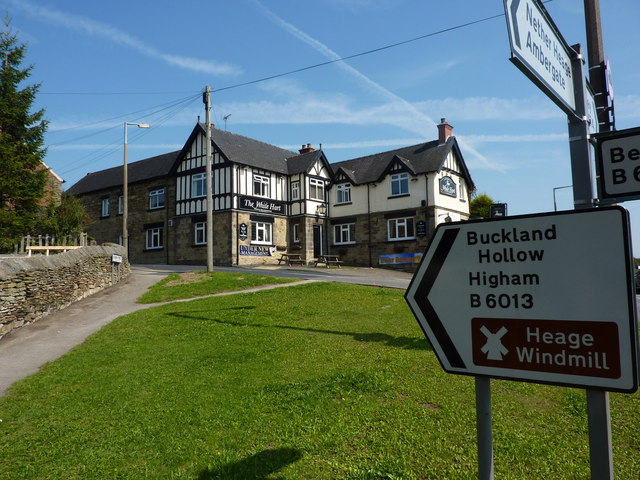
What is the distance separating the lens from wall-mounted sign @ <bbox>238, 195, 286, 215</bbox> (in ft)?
103

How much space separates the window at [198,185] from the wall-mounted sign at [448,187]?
17074 mm

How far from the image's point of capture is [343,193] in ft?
117

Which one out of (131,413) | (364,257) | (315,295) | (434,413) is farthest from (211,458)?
(364,257)

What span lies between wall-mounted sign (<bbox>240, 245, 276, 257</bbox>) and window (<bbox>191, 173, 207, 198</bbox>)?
5.29 metres

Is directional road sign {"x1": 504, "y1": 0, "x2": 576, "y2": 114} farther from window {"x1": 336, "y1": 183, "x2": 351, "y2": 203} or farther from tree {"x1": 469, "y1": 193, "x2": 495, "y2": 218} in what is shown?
tree {"x1": 469, "y1": 193, "x2": 495, "y2": 218}

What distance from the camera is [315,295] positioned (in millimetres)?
15289

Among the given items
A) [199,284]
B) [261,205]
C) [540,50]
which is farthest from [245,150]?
[540,50]

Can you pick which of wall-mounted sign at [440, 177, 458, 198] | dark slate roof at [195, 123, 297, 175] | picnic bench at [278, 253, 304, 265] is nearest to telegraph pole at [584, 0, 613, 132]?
picnic bench at [278, 253, 304, 265]

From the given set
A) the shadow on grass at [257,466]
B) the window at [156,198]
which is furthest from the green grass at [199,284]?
the window at [156,198]

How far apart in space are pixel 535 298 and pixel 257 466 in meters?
3.30

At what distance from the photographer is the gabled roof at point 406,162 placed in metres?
31.8

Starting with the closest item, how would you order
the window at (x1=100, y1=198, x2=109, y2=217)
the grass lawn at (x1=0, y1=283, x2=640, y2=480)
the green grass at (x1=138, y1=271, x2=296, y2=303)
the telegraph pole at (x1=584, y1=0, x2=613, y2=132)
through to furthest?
the telegraph pole at (x1=584, y1=0, x2=613, y2=132) < the grass lawn at (x1=0, y1=283, x2=640, y2=480) < the green grass at (x1=138, y1=271, x2=296, y2=303) < the window at (x1=100, y1=198, x2=109, y2=217)

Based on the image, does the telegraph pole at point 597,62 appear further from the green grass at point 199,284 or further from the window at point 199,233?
the window at point 199,233

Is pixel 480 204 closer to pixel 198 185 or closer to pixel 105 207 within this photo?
pixel 198 185
